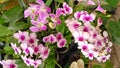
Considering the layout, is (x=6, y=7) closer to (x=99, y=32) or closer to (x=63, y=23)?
(x=63, y=23)

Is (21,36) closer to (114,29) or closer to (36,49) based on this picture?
(36,49)

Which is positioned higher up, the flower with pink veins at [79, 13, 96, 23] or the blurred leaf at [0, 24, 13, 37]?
the flower with pink veins at [79, 13, 96, 23]

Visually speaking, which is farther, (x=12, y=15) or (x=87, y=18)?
(x=12, y=15)

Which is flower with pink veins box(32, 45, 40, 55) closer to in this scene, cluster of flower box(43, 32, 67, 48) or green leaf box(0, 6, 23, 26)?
cluster of flower box(43, 32, 67, 48)

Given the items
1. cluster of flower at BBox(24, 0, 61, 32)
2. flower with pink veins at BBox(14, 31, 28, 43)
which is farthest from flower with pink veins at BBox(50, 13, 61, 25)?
flower with pink veins at BBox(14, 31, 28, 43)

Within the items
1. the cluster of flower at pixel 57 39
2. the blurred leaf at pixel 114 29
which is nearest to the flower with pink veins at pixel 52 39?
the cluster of flower at pixel 57 39

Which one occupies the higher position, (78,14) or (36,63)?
(78,14)

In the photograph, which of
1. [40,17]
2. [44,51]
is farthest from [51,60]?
[40,17]
